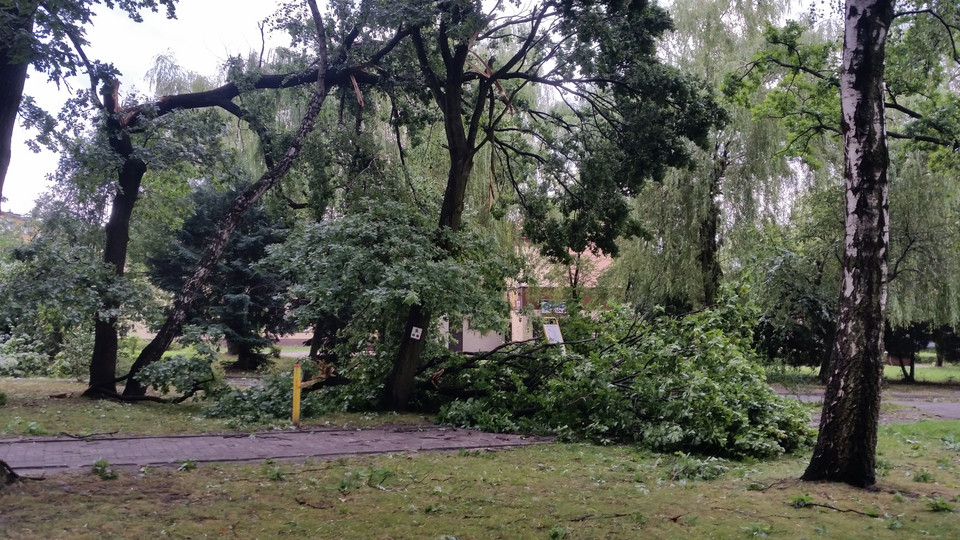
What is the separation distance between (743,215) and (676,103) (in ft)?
30.4

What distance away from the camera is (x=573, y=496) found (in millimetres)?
6652

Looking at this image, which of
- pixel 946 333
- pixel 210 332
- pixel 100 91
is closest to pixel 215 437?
pixel 210 332

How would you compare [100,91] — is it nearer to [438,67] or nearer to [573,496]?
[438,67]

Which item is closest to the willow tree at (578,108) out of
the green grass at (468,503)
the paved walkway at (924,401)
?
the paved walkway at (924,401)

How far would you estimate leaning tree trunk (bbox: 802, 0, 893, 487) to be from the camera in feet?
21.1

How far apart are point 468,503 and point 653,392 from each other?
505 cm

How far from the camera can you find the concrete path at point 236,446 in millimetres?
7801

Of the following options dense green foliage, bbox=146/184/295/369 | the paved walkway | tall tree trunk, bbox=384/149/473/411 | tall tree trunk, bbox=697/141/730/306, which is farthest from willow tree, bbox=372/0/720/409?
dense green foliage, bbox=146/184/295/369

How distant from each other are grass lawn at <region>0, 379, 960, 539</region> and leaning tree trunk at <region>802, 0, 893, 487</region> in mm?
334

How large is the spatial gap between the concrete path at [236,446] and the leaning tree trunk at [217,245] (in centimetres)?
425

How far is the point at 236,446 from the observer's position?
9.30 m

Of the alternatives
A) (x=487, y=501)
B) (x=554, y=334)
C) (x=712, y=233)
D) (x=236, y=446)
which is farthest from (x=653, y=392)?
(x=712, y=233)

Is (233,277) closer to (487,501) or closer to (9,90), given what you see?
(9,90)

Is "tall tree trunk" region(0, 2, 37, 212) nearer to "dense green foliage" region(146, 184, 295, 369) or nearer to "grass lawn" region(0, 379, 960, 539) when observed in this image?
"grass lawn" region(0, 379, 960, 539)
